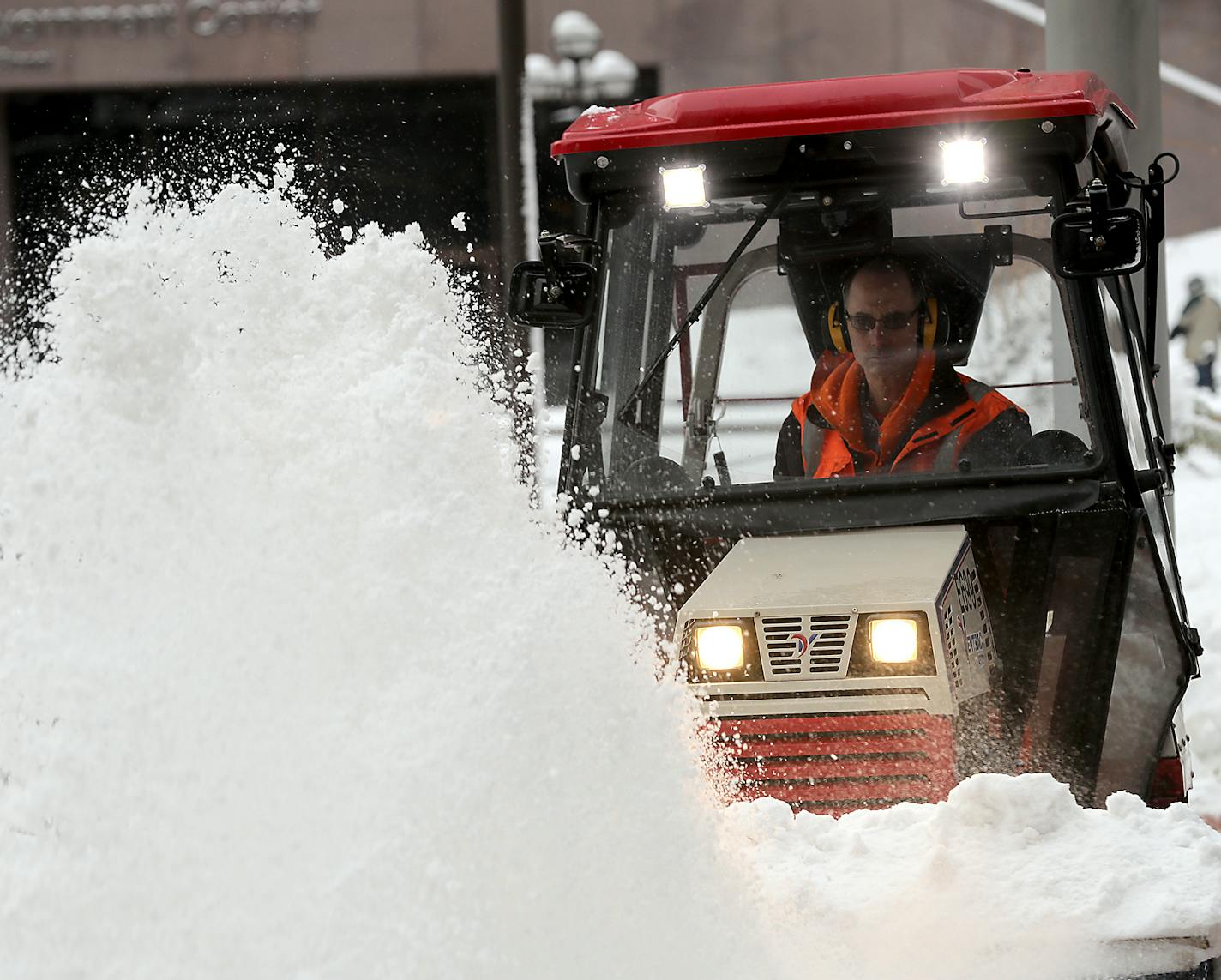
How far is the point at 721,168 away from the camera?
4.38m

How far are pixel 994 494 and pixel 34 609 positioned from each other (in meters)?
2.29

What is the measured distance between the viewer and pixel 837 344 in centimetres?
434

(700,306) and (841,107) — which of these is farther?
(700,306)

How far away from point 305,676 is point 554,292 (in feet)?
4.69

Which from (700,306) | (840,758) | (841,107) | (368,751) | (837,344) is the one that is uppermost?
(841,107)

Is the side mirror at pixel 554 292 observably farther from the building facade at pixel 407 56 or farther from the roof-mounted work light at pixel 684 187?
the building facade at pixel 407 56

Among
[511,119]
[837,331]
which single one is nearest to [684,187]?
[837,331]

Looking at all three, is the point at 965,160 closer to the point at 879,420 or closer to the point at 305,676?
the point at 879,420

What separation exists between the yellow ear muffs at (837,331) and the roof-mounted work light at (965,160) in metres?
0.45

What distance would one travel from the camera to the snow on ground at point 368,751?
3141 millimetres

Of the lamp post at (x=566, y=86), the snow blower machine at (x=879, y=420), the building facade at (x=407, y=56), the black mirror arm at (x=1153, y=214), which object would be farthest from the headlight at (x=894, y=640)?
the building facade at (x=407, y=56)

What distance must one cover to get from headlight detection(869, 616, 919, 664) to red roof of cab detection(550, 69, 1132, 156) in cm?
129

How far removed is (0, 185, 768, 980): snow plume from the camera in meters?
3.13

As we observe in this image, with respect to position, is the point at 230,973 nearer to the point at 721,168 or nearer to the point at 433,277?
the point at 433,277
